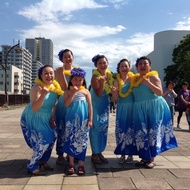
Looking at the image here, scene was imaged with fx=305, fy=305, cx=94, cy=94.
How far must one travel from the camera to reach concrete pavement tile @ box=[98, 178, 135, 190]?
4207 mm

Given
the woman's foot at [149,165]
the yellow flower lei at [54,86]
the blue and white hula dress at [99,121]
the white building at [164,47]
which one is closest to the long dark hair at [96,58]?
the blue and white hula dress at [99,121]

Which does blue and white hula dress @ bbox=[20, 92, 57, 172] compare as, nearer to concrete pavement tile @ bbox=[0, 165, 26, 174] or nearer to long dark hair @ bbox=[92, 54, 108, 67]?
concrete pavement tile @ bbox=[0, 165, 26, 174]

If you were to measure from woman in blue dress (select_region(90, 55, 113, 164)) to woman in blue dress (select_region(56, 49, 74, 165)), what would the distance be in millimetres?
470

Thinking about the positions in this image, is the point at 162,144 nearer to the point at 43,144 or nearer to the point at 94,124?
the point at 94,124

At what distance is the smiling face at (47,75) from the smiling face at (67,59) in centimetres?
58

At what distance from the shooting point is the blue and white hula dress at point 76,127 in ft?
15.8

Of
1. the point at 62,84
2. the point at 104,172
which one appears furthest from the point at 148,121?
the point at 62,84

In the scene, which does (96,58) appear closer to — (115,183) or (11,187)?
(115,183)

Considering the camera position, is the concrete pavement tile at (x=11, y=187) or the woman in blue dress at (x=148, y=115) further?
the woman in blue dress at (x=148, y=115)

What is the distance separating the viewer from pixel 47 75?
15.9ft

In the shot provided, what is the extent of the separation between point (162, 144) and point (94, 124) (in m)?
1.27

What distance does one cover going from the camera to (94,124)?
5543 mm

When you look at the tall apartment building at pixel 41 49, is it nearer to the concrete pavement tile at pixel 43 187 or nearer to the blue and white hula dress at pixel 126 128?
the blue and white hula dress at pixel 126 128

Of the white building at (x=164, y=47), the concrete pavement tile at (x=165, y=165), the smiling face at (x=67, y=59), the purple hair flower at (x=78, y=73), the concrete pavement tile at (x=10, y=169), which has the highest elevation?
the white building at (x=164, y=47)
